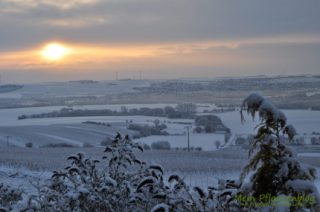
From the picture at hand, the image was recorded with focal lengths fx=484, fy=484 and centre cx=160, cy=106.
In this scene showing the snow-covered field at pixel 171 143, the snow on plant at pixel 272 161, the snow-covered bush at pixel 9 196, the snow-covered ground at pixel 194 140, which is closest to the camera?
the snow on plant at pixel 272 161

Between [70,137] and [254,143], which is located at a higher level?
[254,143]

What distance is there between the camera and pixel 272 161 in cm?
275

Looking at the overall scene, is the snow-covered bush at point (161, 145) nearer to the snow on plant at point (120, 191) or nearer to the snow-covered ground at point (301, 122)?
the snow-covered ground at point (301, 122)

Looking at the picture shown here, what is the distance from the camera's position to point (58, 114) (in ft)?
229

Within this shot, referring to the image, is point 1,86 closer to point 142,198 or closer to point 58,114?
point 58,114

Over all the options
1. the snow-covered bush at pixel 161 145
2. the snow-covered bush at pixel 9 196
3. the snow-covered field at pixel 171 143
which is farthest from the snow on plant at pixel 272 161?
the snow-covered bush at pixel 161 145

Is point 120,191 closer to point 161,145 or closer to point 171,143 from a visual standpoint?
point 161,145

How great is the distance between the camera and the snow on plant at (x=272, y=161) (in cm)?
261

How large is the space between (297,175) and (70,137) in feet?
141

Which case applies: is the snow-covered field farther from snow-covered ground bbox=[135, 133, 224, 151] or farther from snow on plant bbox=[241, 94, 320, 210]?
snow on plant bbox=[241, 94, 320, 210]

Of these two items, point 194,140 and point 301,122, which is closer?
point 301,122

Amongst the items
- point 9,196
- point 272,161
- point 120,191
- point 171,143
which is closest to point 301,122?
point 171,143

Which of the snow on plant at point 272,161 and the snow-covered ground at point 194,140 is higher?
the snow on plant at point 272,161

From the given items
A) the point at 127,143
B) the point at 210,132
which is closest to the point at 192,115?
the point at 210,132
